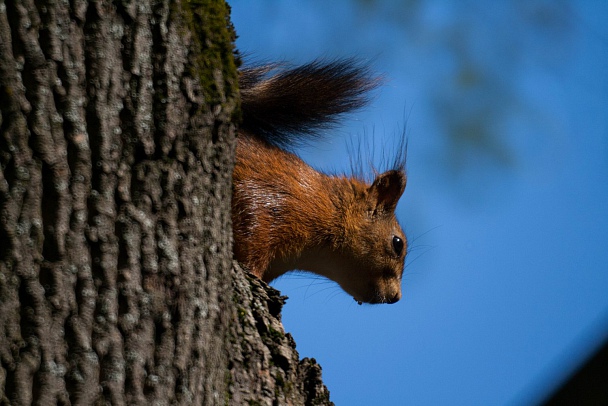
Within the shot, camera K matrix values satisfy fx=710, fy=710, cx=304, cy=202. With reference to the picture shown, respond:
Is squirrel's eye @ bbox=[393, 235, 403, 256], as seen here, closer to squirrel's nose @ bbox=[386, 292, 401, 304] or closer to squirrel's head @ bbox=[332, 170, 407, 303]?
squirrel's head @ bbox=[332, 170, 407, 303]

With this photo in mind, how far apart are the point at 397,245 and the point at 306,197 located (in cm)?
92

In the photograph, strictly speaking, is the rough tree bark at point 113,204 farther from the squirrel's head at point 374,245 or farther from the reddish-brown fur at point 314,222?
the squirrel's head at point 374,245

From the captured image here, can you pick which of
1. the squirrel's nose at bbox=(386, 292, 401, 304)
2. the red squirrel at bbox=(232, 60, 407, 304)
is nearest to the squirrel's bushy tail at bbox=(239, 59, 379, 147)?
the red squirrel at bbox=(232, 60, 407, 304)

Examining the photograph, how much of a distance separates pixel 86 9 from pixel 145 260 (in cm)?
59

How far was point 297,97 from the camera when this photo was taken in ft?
12.0

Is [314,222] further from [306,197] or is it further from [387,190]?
[387,190]

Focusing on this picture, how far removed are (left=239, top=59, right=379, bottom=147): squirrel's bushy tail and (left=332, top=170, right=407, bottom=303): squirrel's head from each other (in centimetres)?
70

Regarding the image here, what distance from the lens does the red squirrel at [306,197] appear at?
11.7 feet

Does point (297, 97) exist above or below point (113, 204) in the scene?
above

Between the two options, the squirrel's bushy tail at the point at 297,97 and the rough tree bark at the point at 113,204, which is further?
the squirrel's bushy tail at the point at 297,97

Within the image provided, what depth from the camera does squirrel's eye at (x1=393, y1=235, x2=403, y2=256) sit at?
4557 millimetres

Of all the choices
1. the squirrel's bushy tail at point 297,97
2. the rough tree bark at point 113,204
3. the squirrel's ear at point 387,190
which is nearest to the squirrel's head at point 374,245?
the squirrel's ear at point 387,190

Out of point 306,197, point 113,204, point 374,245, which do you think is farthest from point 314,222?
point 113,204

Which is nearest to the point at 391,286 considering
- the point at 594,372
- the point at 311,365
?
the point at 311,365
